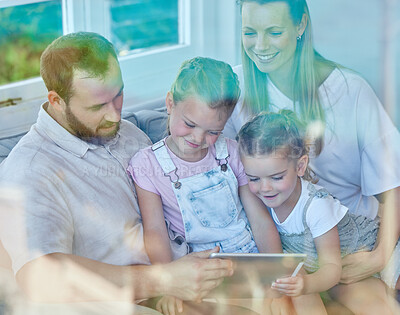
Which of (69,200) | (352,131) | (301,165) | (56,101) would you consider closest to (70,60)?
(56,101)

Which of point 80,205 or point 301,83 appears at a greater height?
point 301,83

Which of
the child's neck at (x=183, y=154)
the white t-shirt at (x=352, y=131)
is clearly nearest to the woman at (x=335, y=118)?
the white t-shirt at (x=352, y=131)

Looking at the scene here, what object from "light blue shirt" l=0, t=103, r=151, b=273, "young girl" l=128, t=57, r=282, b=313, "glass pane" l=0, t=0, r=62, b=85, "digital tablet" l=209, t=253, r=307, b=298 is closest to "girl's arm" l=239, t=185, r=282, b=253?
"young girl" l=128, t=57, r=282, b=313

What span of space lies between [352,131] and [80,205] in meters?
0.57

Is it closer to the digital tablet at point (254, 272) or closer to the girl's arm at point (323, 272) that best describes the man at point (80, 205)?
the digital tablet at point (254, 272)

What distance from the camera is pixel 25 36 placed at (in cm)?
110

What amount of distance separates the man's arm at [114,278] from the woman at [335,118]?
0.30 m

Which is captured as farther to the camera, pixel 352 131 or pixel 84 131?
pixel 352 131

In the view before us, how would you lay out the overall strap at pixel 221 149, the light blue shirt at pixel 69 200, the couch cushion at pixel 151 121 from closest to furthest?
the light blue shirt at pixel 69 200 < the overall strap at pixel 221 149 < the couch cushion at pixel 151 121

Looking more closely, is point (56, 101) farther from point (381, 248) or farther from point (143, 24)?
point (381, 248)

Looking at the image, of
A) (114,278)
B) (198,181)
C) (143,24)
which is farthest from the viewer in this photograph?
(143,24)

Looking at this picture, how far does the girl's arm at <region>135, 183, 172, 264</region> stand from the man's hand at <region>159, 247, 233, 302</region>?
0.16ft

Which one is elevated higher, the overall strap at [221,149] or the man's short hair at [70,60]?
the man's short hair at [70,60]

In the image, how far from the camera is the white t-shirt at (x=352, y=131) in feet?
3.91
